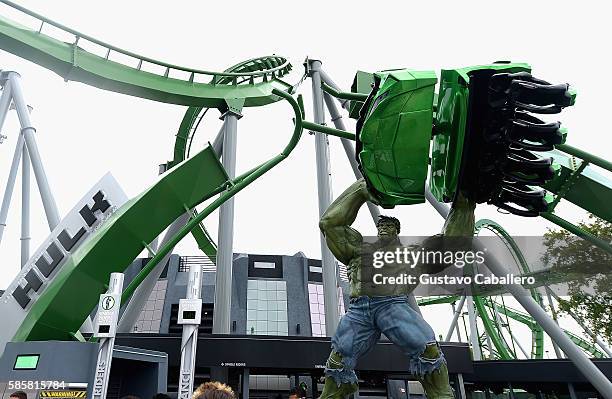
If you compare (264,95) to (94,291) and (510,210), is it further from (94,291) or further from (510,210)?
(510,210)

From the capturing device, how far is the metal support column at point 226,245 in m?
12.3

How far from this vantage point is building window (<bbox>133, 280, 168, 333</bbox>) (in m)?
25.8

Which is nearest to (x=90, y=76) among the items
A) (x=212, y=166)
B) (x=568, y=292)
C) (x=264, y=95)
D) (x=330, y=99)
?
(x=212, y=166)

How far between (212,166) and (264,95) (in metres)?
5.06

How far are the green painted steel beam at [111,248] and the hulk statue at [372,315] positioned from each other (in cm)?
603

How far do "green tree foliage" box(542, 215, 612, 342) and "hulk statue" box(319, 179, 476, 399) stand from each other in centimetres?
1239

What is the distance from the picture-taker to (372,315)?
3.99 m

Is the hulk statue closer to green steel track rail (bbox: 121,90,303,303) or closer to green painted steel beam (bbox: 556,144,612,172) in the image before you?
green painted steel beam (bbox: 556,144,612,172)

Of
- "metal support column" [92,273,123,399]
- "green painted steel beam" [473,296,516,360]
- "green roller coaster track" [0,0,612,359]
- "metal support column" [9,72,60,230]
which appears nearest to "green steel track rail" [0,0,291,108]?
"green roller coaster track" [0,0,612,359]

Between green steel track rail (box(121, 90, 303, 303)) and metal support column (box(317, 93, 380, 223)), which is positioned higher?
metal support column (box(317, 93, 380, 223))

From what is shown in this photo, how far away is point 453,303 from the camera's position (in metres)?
27.9

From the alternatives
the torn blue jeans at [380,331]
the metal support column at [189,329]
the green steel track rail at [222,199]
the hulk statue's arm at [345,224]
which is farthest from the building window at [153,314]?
the torn blue jeans at [380,331]

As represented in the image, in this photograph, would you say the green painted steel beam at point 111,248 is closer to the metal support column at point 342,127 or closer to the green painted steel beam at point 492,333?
the metal support column at point 342,127

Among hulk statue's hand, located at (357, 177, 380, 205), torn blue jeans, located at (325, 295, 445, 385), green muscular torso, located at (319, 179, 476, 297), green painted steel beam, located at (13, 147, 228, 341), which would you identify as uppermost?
green painted steel beam, located at (13, 147, 228, 341)
